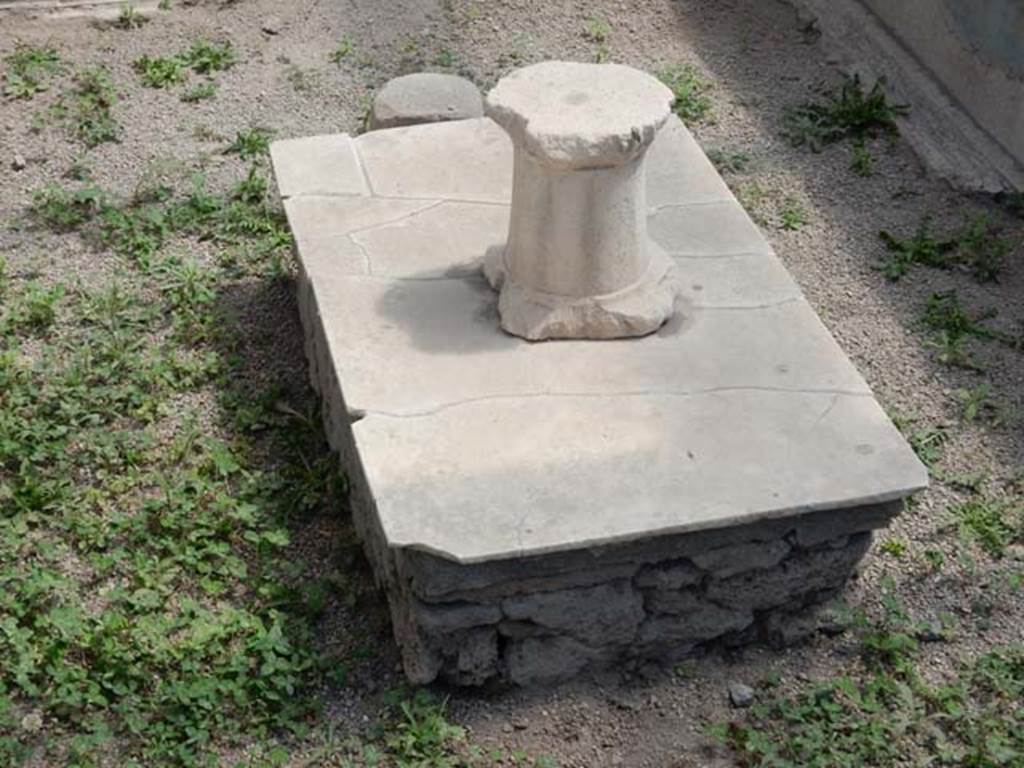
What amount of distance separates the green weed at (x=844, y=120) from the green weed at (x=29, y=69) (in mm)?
2853

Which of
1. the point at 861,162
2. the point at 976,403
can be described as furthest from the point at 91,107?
the point at 976,403

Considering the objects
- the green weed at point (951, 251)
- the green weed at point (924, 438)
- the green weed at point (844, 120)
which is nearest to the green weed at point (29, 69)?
the green weed at point (844, 120)

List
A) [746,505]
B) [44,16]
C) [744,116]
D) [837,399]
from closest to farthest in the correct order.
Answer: [746,505] → [837,399] → [744,116] → [44,16]

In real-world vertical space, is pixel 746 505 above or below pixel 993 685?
above

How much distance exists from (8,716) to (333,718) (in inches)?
29.4

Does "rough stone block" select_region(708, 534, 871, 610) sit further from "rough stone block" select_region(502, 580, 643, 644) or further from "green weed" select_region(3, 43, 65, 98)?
"green weed" select_region(3, 43, 65, 98)

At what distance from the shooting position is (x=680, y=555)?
12.2ft

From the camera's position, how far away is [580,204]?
398 centimetres

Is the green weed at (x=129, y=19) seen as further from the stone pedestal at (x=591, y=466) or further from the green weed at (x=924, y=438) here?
the green weed at (x=924, y=438)

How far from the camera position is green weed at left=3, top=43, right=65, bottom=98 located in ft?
20.1

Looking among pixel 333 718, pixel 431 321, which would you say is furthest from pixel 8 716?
pixel 431 321

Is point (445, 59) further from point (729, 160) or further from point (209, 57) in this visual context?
point (729, 160)

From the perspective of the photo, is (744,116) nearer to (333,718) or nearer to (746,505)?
(746,505)

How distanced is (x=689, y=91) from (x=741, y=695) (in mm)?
3041
